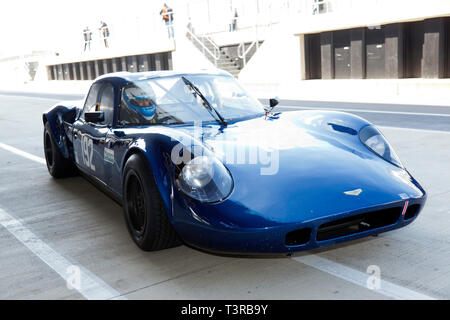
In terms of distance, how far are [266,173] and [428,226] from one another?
1.53 meters

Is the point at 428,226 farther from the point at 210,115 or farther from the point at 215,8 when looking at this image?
the point at 215,8

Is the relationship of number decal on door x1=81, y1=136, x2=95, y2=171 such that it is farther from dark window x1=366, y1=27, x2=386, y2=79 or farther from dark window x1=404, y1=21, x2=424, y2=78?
dark window x1=366, y1=27, x2=386, y2=79

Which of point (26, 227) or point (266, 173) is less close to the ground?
point (266, 173)

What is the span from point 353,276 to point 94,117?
250cm

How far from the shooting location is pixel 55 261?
3467 millimetres

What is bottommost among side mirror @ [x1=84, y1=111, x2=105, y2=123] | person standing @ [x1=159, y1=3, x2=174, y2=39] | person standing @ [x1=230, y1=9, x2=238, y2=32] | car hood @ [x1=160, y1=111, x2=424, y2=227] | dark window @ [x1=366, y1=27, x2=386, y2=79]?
car hood @ [x1=160, y1=111, x2=424, y2=227]

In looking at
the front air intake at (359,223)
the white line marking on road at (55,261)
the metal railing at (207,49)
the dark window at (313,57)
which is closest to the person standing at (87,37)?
the metal railing at (207,49)

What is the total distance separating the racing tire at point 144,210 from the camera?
324 cm

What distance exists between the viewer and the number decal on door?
15.1 feet

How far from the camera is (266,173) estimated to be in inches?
123

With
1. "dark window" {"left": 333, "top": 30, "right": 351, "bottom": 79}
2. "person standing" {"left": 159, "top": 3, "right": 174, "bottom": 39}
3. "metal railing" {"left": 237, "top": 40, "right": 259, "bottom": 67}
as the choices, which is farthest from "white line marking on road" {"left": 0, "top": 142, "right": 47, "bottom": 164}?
"person standing" {"left": 159, "top": 3, "right": 174, "bottom": 39}

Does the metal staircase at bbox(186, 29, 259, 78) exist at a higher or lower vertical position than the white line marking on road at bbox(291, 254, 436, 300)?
higher

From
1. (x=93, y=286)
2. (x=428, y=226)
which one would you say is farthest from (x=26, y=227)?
(x=428, y=226)

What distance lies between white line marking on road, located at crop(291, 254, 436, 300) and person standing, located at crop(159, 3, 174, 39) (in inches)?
1105
